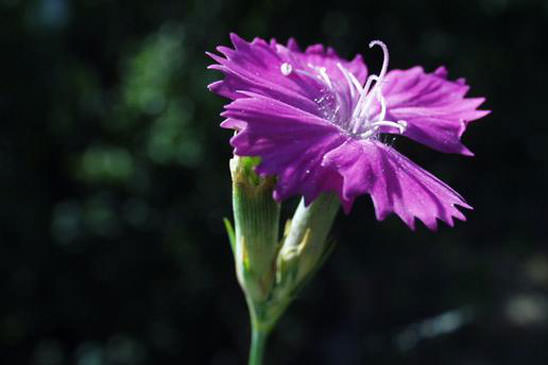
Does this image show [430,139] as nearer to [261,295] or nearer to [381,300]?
[261,295]

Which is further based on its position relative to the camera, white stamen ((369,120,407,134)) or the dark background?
the dark background

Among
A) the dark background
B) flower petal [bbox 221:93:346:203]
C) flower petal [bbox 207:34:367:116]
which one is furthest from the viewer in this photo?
the dark background

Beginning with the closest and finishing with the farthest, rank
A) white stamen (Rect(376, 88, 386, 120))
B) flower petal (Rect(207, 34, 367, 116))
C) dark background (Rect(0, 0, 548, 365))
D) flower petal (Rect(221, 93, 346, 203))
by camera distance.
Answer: flower petal (Rect(221, 93, 346, 203)) < flower petal (Rect(207, 34, 367, 116)) < white stamen (Rect(376, 88, 386, 120)) < dark background (Rect(0, 0, 548, 365))

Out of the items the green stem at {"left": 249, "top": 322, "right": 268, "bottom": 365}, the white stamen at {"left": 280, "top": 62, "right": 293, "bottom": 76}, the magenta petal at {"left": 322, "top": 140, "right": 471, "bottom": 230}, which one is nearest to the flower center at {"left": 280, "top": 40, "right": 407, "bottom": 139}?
the white stamen at {"left": 280, "top": 62, "right": 293, "bottom": 76}

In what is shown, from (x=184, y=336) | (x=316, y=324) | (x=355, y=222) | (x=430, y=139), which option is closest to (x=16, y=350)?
(x=184, y=336)

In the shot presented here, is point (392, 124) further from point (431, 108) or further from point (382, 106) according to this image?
point (431, 108)

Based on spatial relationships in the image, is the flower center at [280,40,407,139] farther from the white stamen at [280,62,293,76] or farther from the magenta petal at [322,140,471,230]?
the magenta petal at [322,140,471,230]
